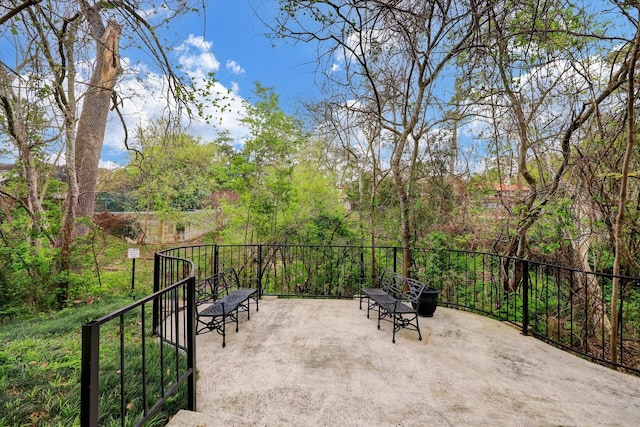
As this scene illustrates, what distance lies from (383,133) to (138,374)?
6599 mm

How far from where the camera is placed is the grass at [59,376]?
1833mm

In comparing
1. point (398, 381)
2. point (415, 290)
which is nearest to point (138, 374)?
point (398, 381)

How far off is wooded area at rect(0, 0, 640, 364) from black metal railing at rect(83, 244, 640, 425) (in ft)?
1.15

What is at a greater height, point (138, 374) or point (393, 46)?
point (393, 46)

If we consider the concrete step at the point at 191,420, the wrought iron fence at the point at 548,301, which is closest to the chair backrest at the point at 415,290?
the wrought iron fence at the point at 548,301

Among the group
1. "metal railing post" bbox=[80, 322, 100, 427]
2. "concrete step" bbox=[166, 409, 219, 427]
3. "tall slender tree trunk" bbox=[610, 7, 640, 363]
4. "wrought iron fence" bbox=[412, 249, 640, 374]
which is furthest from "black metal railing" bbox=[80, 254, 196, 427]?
"tall slender tree trunk" bbox=[610, 7, 640, 363]

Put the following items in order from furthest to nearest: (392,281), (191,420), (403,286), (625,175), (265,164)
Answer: (265,164), (392,281), (403,286), (625,175), (191,420)

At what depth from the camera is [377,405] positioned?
211 centimetres

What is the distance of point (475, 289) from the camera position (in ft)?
15.3

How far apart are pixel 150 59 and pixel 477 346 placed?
482cm

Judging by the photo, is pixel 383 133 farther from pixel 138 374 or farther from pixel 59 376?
pixel 59 376

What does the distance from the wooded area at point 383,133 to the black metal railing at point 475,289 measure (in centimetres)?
35

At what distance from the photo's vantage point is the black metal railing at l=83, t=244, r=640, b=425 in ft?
9.50

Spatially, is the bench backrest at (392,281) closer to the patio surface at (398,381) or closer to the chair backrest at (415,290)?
the chair backrest at (415,290)
